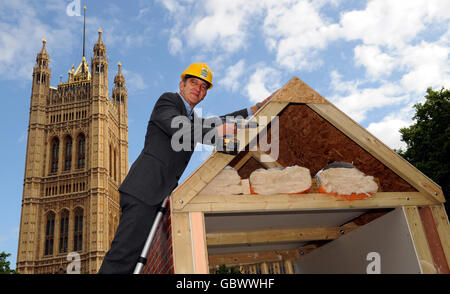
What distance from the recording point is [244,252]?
297 inches

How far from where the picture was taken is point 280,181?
450 centimetres

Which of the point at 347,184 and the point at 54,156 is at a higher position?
the point at 54,156

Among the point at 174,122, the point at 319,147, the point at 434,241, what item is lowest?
the point at 434,241

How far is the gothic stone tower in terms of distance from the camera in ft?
227

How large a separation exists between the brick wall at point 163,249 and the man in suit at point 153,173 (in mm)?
187

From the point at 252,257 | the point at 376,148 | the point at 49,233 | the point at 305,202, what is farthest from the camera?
the point at 49,233

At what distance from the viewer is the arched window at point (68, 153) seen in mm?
77000

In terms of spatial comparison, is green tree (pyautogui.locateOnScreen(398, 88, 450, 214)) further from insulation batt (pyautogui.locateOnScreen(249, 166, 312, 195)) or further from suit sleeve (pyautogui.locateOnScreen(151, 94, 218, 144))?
suit sleeve (pyautogui.locateOnScreen(151, 94, 218, 144))

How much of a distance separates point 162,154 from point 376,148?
2668 millimetres

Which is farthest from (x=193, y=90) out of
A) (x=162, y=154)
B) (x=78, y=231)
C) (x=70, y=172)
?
(x=70, y=172)

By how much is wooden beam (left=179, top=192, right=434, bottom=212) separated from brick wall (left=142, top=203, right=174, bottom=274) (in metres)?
0.36

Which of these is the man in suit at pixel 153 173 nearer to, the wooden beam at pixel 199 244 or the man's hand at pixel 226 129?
the man's hand at pixel 226 129

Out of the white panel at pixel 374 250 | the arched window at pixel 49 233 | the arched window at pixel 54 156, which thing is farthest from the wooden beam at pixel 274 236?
the arched window at pixel 54 156

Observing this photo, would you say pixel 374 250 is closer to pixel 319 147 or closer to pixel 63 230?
pixel 319 147
